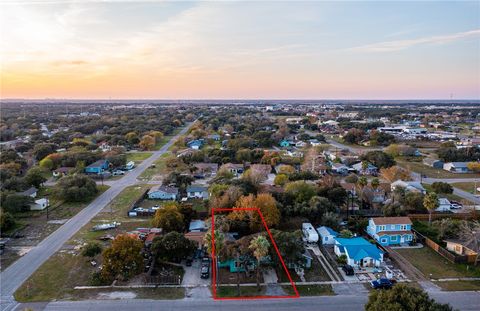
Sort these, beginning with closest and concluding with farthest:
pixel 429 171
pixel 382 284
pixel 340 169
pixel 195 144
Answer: pixel 382 284 < pixel 340 169 < pixel 429 171 < pixel 195 144

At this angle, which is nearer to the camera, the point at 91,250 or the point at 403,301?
the point at 403,301

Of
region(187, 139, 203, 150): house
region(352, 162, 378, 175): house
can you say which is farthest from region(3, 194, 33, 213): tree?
region(352, 162, 378, 175): house

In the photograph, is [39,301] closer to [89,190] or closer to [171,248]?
[171,248]

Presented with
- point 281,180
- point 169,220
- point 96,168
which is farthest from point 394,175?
point 96,168

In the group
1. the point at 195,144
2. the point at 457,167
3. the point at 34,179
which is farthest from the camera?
the point at 195,144

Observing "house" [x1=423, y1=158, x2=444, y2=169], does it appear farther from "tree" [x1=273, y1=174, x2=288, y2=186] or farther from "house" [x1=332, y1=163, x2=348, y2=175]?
"tree" [x1=273, y1=174, x2=288, y2=186]

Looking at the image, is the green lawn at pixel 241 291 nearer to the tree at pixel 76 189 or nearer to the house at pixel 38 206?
the tree at pixel 76 189

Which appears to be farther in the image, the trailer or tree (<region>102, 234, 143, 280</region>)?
the trailer

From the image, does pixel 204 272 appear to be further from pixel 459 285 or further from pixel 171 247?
pixel 459 285
